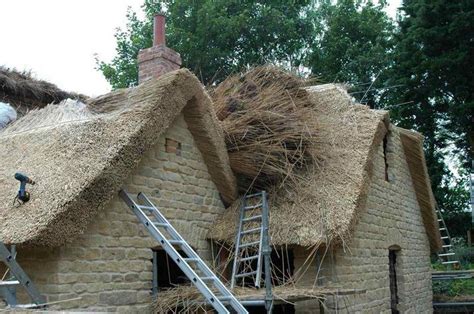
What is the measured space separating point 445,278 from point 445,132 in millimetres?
8094

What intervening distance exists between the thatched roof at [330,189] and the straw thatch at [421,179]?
1.64m

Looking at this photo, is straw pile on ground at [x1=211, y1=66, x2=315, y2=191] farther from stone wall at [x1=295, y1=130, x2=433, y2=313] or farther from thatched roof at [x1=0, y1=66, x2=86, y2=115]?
thatched roof at [x1=0, y1=66, x2=86, y2=115]

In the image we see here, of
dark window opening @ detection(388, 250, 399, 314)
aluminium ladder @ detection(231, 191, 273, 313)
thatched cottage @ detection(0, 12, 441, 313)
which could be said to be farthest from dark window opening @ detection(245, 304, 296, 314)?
dark window opening @ detection(388, 250, 399, 314)

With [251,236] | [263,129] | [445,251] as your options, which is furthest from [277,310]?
[445,251]

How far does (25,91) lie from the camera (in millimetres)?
9766

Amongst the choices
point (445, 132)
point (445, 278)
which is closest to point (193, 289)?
point (445, 278)

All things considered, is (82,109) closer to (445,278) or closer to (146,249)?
(146,249)

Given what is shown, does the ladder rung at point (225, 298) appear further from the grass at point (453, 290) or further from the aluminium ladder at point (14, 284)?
the grass at point (453, 290)

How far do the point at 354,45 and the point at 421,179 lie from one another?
36.5 feet

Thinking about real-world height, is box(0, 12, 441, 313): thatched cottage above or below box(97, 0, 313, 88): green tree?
below

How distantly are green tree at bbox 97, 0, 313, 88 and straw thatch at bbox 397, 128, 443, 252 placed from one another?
9.62 m

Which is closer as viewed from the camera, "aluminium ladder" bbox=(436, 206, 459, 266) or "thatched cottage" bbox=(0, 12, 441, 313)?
"thatched cottage" bbox=(0, 12, 441, 313)

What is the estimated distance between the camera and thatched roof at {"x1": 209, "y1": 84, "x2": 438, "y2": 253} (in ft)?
24.0

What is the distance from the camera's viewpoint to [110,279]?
6070 millimetres
